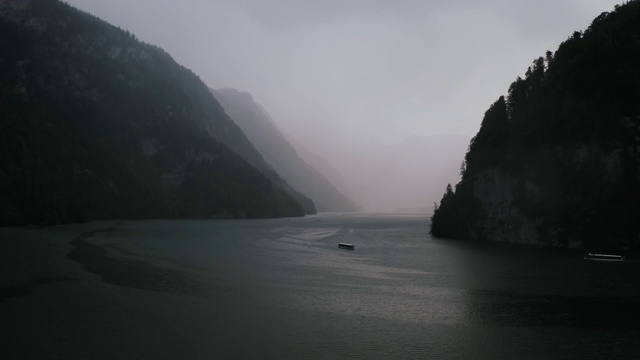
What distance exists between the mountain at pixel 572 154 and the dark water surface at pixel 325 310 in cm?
2515

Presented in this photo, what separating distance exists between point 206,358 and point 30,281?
42776 millimetres

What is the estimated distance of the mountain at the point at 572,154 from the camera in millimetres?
106438

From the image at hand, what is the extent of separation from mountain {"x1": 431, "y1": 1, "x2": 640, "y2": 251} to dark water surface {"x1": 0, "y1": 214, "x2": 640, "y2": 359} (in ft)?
Result: 82.5

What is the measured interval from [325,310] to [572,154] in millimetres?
92945

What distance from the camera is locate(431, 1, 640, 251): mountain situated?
10644 centimetres

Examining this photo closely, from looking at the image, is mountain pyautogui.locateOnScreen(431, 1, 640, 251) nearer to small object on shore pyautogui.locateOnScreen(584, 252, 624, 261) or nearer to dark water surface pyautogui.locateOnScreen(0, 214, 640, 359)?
small object on shore pyautogui.locateOnScreen(584, 252, 624, 261)

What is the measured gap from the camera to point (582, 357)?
35.1 meters

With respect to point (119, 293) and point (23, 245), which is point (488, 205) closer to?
point (119, 293)

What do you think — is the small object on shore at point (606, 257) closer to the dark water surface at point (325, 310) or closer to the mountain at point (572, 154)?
the dark water surface at point (325, 310)

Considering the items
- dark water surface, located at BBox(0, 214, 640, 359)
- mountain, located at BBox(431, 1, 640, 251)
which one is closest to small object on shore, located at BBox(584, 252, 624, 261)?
dark water surface, located at BBox(0, 214, 640, 359)

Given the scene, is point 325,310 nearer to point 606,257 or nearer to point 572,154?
point 606,257

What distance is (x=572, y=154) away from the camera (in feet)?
386

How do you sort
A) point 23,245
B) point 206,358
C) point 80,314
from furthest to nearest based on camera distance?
point 23,245 → point 80,314 → point 206,358

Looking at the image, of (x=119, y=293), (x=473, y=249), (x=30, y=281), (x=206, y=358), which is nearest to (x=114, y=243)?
(x=30, y=281)
